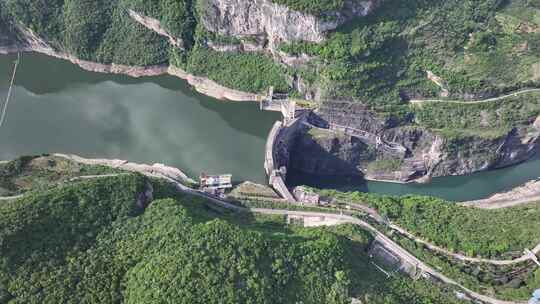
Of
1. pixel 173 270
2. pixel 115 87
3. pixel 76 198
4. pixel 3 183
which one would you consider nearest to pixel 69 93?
pixel 115 87

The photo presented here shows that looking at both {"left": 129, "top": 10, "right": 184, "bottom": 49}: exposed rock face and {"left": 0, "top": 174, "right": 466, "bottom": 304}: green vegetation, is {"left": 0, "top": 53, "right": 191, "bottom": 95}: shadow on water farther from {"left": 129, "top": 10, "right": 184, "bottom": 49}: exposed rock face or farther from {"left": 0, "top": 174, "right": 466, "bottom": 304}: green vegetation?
{"left": 0, "top": 174, "right": 466, "bottom": 304}: green vegetation

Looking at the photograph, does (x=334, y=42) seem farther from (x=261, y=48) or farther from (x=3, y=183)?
(x=3, y=183)

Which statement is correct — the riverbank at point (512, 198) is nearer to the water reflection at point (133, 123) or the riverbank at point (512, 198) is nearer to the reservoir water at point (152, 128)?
the reservoir water at point (152, 128)

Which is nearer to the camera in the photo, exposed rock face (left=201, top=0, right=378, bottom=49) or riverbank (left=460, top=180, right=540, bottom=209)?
riverbank (left=460, top=180, right=540, bottom=209)

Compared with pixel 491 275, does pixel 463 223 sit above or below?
above

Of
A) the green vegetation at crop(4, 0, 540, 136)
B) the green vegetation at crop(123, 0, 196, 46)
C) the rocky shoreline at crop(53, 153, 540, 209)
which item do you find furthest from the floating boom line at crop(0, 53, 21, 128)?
the green vegetation at crop(123, 0, 196, 46)

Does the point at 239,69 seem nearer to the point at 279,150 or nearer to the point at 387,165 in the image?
the point at 279,150

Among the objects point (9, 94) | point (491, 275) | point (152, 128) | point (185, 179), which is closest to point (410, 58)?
point (491, 275)
